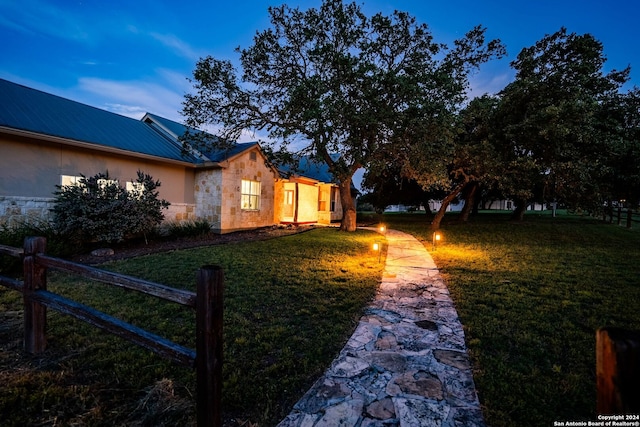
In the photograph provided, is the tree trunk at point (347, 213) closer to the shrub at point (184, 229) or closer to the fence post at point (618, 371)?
the shrub at point (184, 229)

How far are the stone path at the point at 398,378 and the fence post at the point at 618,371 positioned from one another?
4.04ft

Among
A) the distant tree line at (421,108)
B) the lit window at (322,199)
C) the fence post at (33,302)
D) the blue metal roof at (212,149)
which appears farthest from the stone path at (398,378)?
the lit window at (322,199)

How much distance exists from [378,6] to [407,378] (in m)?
13.6

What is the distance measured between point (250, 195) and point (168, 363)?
1238cm

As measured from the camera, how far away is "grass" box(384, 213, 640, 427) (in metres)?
2.39

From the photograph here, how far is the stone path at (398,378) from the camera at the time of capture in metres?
2.18

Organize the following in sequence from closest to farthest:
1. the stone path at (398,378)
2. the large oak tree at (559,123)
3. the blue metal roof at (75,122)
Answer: the stone path at (398,378) → the blue metal roof at (75,122) → the large oak tree at (559,123)

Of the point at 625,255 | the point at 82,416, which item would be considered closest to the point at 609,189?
the point at 625,255

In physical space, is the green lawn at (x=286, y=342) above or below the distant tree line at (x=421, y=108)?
below

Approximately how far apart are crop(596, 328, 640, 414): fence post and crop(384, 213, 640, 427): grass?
1246 mm

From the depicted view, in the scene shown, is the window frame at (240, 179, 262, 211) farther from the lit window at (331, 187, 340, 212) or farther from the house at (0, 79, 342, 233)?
the lit window at (331, 187, 340, 212)

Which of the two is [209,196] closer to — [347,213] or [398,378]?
[347,213]

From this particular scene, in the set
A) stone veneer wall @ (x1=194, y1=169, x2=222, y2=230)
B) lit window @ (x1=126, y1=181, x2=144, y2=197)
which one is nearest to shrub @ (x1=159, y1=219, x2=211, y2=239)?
stone veneer wall @ (x1=194, y1=169, x2=222, y2=230)

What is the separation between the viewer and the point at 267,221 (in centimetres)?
1606
